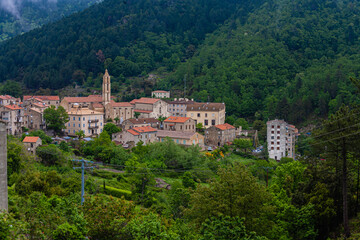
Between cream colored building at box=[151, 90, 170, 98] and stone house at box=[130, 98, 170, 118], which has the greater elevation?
cream colored building at box=[151, 90, 170, 98]

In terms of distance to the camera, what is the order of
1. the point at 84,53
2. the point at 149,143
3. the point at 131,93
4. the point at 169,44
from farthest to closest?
the point at 169,44 < the point at 84,53 < the point at 131,93 < the point at 149,143

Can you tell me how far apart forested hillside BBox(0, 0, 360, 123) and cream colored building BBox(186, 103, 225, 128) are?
1461 centimetres

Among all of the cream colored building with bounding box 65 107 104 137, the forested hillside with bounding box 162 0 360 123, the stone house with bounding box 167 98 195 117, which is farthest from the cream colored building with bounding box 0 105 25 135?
the forested hillside with bounding box 162 0 360 123

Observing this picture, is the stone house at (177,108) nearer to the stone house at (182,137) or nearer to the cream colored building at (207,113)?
the cream colored building at (207,113)

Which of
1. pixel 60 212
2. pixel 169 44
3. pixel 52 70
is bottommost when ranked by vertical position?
pixel 60 212

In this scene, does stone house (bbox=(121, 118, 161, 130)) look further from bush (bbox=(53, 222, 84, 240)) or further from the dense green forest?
the dense green forest

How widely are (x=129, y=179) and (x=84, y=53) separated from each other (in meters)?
92.4

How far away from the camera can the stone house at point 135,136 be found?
54.3 metres

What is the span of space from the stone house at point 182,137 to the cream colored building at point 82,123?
9585 millimetres

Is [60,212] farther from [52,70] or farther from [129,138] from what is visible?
[52,70]

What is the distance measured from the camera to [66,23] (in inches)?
5610

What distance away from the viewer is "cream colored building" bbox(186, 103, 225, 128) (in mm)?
69312

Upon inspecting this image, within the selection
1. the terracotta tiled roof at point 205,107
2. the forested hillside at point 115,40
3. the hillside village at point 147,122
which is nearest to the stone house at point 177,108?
the hillside village at point 147,122

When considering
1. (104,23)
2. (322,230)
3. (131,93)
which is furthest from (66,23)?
(322,230)
